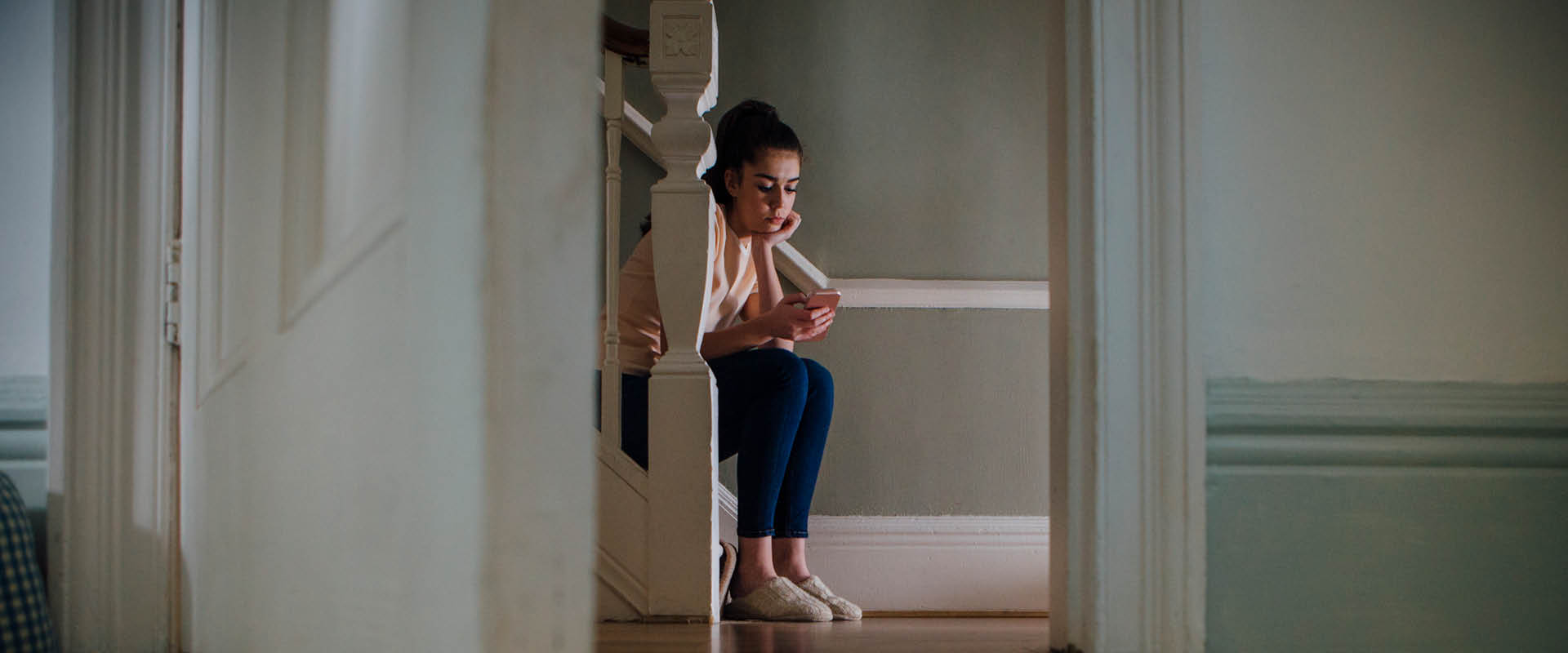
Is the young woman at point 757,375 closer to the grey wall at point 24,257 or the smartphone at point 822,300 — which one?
the smartphone at point 822,300

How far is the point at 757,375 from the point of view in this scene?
197cm

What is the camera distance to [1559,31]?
113cm

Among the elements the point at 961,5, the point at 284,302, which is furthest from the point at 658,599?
the point at 961,5

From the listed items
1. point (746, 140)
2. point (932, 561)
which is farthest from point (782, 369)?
point (932, 561)

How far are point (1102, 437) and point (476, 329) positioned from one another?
1.97ft

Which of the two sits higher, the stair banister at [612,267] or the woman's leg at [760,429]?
the stair banister at [612,267]

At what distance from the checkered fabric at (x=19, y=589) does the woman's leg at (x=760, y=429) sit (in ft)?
3.51

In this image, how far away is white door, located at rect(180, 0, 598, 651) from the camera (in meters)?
0.74

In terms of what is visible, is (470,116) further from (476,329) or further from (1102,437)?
(1102,437)

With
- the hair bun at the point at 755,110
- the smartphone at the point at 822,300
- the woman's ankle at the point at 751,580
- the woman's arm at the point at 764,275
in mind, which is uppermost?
the hair bun at the point at 755,110

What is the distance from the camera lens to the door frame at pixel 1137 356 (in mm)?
1070

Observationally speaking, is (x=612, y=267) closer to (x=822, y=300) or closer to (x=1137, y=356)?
(x=822, y=300)

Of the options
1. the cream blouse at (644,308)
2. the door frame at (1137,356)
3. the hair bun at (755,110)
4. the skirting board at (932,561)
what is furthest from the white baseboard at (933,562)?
the door frame at (1137,356)

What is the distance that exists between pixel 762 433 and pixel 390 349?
3.91ft
